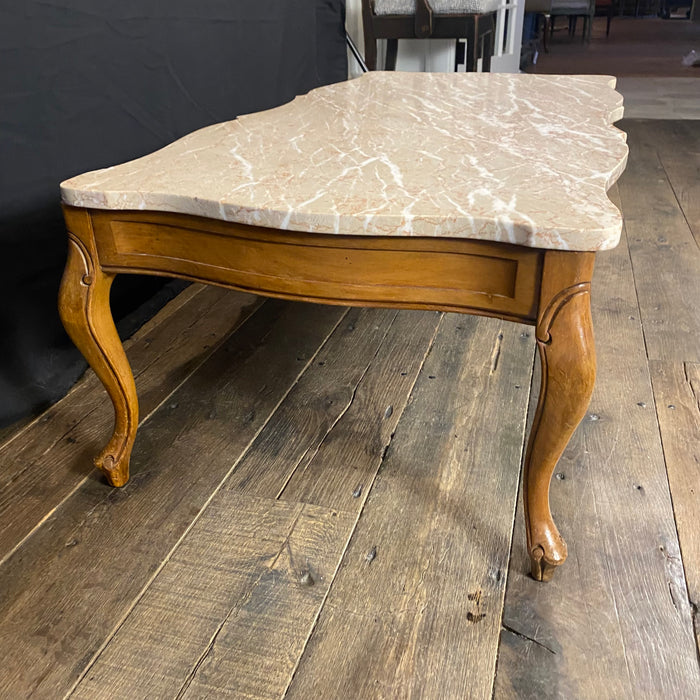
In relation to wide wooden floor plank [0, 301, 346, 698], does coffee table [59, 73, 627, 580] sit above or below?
Answer: above

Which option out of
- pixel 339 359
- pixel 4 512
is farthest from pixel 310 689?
pixel 339 359

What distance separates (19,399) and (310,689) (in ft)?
2.56

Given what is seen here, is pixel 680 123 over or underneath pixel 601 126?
underneath

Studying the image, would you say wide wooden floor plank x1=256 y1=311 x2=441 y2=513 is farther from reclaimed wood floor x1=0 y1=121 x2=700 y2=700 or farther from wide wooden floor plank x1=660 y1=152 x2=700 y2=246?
wide wooden floor plank x1=660 y1=152 x2=700 y2=246

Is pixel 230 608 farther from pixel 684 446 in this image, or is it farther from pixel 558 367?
pixel 684 446

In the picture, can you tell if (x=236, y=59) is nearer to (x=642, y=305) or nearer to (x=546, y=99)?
(x=546, y=99)

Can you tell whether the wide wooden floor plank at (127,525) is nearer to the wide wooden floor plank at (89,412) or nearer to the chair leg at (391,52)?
the wide wooden floor plank at (89,412)

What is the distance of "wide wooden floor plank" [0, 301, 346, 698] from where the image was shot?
0.79 meters

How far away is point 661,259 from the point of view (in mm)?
1803

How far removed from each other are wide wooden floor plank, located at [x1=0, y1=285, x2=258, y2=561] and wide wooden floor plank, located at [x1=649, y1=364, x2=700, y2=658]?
881 mm

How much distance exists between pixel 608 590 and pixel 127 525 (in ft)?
2.17

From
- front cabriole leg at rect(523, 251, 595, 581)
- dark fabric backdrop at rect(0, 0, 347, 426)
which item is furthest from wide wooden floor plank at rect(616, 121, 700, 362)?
dark fabric backdrop at rect(0, 0, 347, 426)

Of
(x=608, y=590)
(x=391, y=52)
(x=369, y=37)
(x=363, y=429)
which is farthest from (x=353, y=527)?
(x=391, y=52)

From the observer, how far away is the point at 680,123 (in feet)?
10.6
